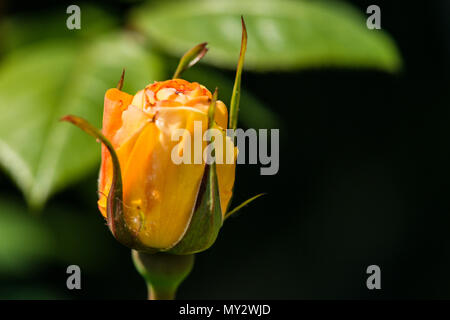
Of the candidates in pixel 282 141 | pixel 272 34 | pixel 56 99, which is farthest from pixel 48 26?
pixel 282 141

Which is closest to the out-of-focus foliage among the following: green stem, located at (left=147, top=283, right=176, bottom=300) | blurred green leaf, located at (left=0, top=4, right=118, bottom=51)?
blurred green leaf, located at (left=0, top=4, right=118, bottom=51)

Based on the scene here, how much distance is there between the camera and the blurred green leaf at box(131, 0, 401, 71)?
877 millimetres

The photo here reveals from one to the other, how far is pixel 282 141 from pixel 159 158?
1.04 m

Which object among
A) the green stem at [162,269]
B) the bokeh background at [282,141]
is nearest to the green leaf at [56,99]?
the bokeh background at [282,141]

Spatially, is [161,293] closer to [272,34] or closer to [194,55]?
[194,55]

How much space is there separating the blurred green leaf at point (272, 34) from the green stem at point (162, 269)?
40cm

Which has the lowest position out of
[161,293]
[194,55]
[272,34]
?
[161,293]

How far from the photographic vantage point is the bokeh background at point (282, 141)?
0.87 metres

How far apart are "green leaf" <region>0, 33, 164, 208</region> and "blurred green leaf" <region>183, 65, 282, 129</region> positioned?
0.08m

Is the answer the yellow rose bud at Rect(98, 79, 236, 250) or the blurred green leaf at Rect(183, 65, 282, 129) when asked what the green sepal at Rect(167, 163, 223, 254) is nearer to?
the yellow rose bud at Rect(98, 79, 236, 250)

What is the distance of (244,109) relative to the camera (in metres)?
1.17

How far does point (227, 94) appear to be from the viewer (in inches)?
41.8

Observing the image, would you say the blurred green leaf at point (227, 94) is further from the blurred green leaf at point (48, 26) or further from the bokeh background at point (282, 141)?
the blurred green leaf at point (48, 26)

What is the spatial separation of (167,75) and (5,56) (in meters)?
0.28
